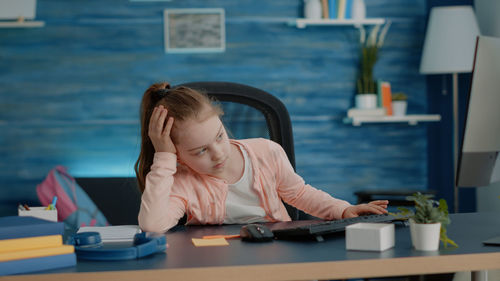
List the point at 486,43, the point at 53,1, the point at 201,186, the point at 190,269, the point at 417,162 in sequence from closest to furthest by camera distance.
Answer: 1. the point at 190,269
2. the point at 486,43
3. the point at 201,186
4. the point at 53,1
5. the point at 417,162

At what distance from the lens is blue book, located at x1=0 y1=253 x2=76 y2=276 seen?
0.89 metres

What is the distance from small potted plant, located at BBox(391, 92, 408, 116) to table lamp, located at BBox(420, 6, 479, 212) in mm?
245

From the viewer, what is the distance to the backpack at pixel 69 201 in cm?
319

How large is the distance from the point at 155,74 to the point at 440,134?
191 cm

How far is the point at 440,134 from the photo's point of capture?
3.81m

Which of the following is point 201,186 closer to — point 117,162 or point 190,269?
point 190,269

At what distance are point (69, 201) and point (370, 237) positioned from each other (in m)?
2.53

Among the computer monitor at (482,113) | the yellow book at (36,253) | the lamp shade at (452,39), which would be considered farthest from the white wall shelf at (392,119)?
the yellow book at (36,253)

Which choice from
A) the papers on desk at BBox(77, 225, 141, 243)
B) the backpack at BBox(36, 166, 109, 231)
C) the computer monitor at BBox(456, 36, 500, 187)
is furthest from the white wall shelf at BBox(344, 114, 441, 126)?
the papers on desk at BBox(77, 225, 141, 243)

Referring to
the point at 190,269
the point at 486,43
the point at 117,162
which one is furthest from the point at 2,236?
the point at 117,162

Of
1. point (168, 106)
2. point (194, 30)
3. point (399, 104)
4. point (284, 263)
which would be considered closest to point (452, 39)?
point (399, 104)

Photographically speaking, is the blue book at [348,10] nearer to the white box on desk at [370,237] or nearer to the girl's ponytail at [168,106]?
the girl's ponytail at [168,106]

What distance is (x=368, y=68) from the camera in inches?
146

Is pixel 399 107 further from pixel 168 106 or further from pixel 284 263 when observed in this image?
pixel 284 263
